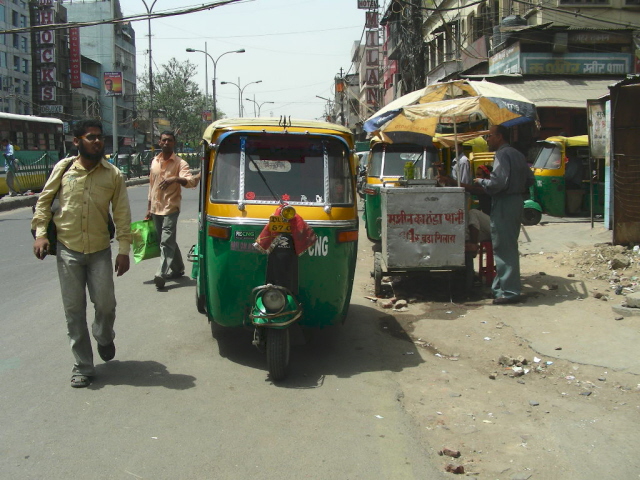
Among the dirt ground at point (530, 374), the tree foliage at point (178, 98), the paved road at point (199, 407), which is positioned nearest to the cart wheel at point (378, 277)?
the dirt ground at point (530, 374)

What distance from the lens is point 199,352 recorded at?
591cm

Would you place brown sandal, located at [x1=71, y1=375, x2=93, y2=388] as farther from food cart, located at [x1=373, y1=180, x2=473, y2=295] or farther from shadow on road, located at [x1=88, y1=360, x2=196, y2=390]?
food cart, located at [x1=373, y1=180, x2=473, y2=295]

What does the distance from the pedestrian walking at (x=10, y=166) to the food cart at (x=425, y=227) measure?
18.3m

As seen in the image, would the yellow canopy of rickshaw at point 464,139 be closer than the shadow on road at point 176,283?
No

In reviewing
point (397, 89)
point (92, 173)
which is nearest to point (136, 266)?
point (92, 173)

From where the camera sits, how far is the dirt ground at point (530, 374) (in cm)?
400

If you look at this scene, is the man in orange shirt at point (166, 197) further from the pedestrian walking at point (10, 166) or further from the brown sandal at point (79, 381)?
the pedestrian walking at point (10, 166)

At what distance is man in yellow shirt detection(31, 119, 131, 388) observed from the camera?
194 inches

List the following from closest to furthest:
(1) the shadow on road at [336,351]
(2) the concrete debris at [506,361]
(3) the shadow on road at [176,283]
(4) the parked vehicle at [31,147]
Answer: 1. (1) the shadow on road at [336,351]
2. (2) the concrete debris at [506,361]
3. (3) the shadow on road at [176,283]
4. (4) the parked vehicle at [31,147]

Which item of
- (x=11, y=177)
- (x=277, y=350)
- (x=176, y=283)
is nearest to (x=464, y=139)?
(x=176, y=283)

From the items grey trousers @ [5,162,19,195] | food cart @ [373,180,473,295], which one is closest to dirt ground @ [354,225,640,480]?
food cart @ [373,180,473,295]

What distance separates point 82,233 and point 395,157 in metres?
9.25

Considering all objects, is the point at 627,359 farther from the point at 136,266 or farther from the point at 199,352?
the point at 136,266

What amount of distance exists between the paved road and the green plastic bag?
1205mm
